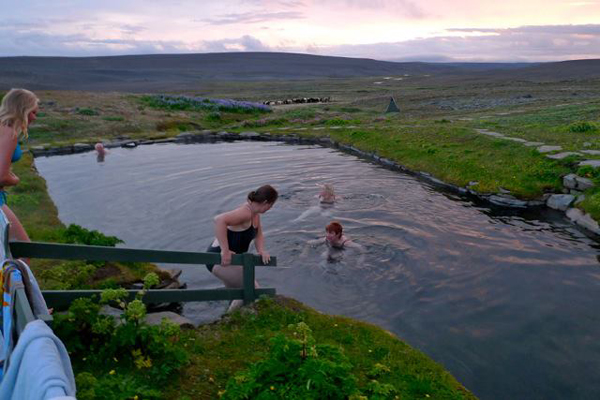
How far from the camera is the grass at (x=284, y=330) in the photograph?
21.1ft

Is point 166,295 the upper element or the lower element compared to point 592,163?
lower

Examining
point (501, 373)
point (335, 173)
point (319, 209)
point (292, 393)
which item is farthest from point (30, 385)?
point (335, 173)

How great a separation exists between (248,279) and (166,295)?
148 centimetres

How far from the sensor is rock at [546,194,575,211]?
1559cm

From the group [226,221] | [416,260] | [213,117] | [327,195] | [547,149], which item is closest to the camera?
[226,221]

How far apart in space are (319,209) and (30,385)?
14.1 metres

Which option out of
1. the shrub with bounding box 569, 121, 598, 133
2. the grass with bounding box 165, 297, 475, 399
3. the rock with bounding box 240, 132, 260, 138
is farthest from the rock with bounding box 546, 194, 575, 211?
the rock with bounding box 240, 132, 260, 138

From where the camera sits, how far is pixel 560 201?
15812 millimetres

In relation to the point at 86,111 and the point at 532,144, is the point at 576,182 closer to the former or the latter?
the point at 532,144

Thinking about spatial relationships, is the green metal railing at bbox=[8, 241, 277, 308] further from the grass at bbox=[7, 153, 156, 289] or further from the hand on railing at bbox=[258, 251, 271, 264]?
the grass at bbox=[7, 153, 156, 289]

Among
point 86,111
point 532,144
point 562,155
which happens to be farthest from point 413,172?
point 86,111

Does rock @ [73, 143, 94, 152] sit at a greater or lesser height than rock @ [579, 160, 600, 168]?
lesser

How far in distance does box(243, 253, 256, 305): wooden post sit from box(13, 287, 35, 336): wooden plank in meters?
4.20

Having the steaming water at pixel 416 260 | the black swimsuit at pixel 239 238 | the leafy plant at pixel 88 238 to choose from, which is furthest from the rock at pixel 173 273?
the black swimsuit at pixel 239 238
